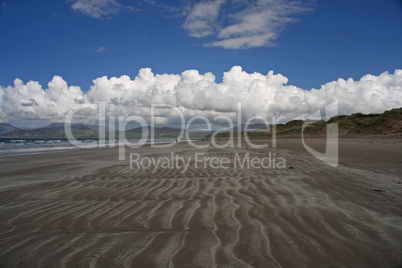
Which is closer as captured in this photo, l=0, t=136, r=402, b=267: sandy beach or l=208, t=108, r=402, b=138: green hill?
l=0, t=136, r=402, b=267: sandy beach

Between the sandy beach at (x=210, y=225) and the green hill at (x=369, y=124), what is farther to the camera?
the green hill at (x=369, y=124)

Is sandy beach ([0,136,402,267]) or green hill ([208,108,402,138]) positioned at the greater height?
green hill ([208,108,402,138])

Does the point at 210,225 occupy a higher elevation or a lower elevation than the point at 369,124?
lower

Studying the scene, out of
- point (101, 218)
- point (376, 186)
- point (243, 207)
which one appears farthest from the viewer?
point (376, 186)

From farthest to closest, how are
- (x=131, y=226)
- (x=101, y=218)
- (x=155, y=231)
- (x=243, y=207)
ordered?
(x=243, y=207) < (x=101, y=218) < (x=131, y=226) < (x=155, y=231)

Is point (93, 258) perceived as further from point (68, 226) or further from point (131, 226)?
point (68, 226)

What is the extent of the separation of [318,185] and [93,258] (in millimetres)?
5843

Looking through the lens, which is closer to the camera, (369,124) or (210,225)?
(210,225)

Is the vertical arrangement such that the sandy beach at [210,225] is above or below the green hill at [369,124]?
below

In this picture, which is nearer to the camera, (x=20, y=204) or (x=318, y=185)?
(x=20, y=204)

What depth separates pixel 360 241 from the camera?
3113 mm

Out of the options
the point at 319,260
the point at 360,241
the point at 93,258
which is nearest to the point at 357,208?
the point at 360,241

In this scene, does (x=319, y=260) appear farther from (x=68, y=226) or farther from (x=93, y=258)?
(x=68, y=226)

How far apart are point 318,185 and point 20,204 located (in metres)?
7.55
